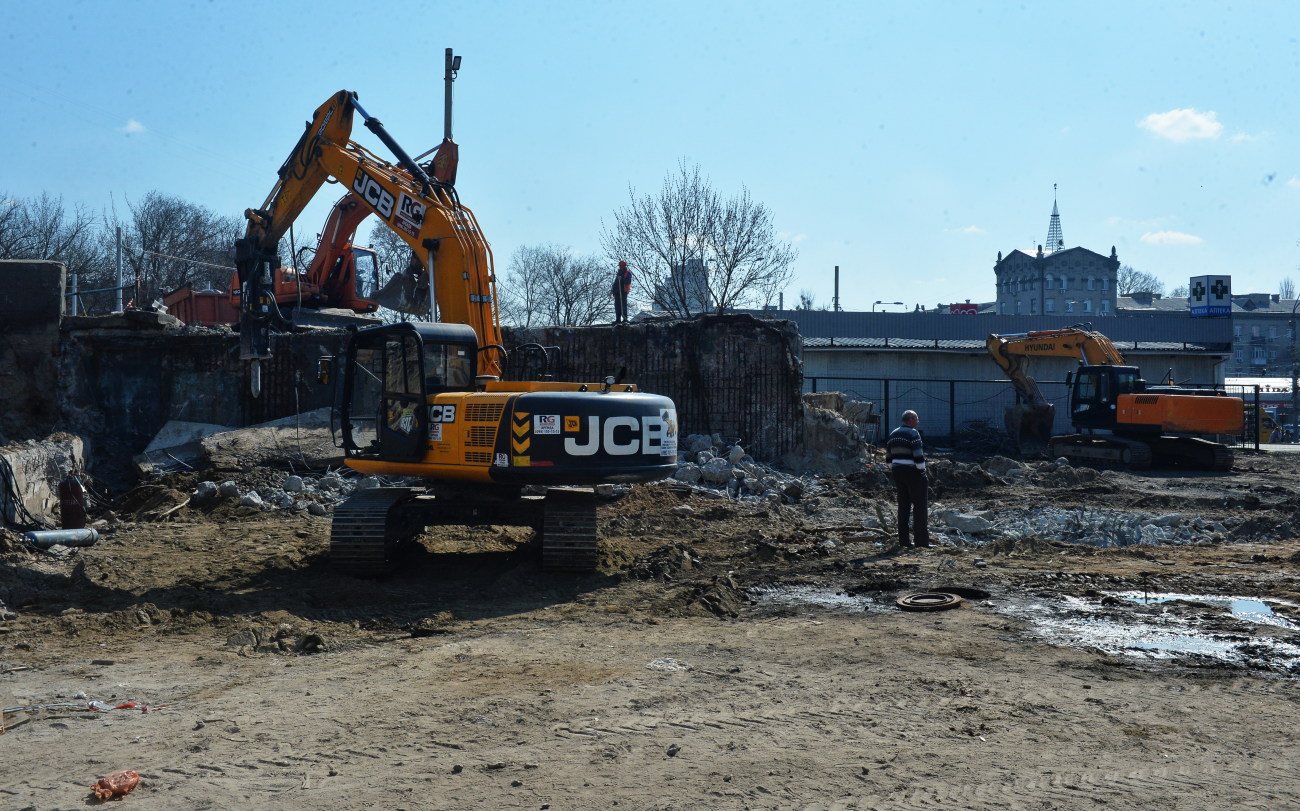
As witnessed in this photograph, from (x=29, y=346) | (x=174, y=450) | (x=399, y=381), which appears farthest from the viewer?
(x=29, y=346)

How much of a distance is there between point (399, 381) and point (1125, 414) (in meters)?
18.6

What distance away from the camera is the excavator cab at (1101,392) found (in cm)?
2378

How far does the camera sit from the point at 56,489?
490 inches

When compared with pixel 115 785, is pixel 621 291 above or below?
above

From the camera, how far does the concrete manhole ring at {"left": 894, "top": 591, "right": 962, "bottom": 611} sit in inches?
332

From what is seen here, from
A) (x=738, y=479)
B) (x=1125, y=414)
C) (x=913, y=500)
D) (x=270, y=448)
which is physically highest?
(x=1125, y=414)

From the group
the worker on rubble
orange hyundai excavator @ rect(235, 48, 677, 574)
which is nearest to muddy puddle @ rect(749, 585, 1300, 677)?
orange hyundai excavator @ rect(235, 48, 677, 574)

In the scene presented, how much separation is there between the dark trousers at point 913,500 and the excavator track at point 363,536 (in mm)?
5458

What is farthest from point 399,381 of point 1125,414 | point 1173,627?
point 1125,414

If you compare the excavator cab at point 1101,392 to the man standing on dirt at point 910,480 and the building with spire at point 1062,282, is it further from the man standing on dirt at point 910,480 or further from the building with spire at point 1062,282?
the building with spire at point 1062,282

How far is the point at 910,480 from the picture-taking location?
1145 centimetres

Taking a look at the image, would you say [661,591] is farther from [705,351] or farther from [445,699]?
[705,351]

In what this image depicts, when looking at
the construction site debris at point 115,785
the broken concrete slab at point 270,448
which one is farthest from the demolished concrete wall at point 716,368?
the construction site debris at point 115,785

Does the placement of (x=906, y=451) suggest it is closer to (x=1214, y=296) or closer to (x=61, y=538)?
(x=61, y=538)
